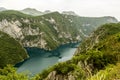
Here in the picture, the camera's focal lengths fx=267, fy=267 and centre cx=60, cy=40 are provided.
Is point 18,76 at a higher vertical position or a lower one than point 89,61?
higher

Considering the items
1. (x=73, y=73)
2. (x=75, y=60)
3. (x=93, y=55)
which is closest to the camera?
(x=73, y=73)

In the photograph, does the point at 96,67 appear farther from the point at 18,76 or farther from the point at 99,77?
the point at 99,77

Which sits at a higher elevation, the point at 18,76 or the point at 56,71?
the point at 18,76

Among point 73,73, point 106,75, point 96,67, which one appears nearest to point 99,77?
point 106,75

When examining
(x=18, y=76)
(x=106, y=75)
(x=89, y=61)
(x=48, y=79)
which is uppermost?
(x=106, y=75)

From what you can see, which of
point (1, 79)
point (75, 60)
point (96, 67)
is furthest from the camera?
point (75, 60)

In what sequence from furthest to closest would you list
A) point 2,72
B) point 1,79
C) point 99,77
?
point 2,72
point 1,79
point 99,77

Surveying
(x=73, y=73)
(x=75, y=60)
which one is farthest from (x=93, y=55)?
(x=73, y=73)

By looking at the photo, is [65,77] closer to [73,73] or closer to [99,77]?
[73,73]

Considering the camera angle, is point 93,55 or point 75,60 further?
point 75,60
